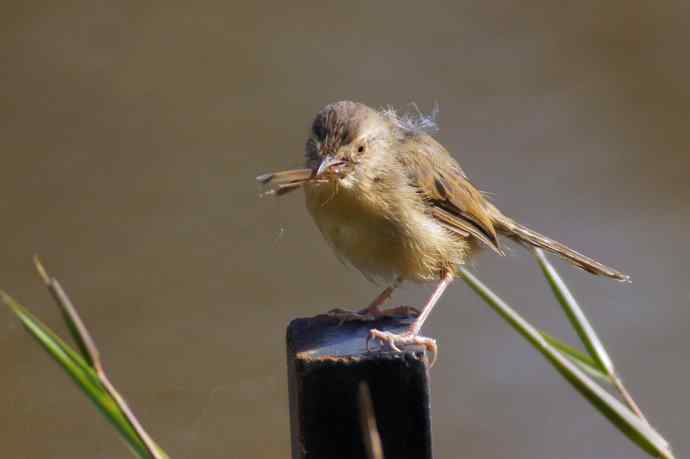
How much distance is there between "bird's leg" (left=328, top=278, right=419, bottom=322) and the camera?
3520 millimetres

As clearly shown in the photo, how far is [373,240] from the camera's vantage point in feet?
13.8

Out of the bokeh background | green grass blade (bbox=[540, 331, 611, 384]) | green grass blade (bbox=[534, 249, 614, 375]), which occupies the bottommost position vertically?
the bokeh background

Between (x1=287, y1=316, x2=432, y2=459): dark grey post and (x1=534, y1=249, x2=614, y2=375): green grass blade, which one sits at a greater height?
(x1=534, y1=249, x2=614, y2=375): green grass blade

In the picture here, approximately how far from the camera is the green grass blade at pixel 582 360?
269 centimetres

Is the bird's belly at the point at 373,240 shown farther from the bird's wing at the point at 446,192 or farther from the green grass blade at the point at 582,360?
the green grass blade at the point at 582,360

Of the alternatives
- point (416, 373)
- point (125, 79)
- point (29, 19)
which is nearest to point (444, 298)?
point (125, 79)

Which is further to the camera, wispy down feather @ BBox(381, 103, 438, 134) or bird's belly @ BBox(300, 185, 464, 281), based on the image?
wispy down feather @ BBox(381, 103, 438, 134)

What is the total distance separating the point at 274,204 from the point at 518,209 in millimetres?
1502

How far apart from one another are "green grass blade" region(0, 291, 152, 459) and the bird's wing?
6.79 ft

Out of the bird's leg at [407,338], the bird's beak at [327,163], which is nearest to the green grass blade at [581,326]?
the bird's leg at [407,338]

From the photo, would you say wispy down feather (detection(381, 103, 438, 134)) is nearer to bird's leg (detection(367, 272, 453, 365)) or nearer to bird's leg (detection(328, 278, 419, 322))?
bird's leg (detection(328, 278, 419, 322))

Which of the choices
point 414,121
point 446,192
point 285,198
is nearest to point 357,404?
point 446,192

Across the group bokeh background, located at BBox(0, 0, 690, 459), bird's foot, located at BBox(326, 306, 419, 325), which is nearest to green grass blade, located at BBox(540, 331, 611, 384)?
bird's foot, located at BBox(326, 306, 419, 325)

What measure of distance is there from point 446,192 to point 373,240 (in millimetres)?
525
